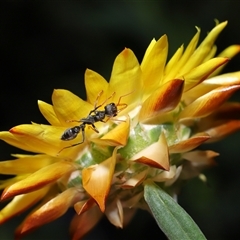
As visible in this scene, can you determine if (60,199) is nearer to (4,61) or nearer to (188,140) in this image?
(188,140)

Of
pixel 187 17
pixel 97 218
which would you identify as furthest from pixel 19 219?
pixel 97 218

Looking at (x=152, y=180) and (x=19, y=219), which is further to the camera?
(x=19, y=219)

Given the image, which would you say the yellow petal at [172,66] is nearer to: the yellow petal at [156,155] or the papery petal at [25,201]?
the yellow petal at [156,155]

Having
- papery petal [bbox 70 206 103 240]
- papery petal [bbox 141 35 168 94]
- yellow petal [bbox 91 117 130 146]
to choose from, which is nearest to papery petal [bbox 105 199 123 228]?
papery petal [bbox 70 206 103 240]

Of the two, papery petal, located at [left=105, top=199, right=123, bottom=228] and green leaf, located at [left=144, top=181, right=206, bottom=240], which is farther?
papery petal, located at [left=105, top=199, right=123, bottom=228]

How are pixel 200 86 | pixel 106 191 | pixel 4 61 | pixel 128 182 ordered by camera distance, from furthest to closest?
pixel 4 61 → pixel 200 86 → pixel 128 182 → pixel 106 191

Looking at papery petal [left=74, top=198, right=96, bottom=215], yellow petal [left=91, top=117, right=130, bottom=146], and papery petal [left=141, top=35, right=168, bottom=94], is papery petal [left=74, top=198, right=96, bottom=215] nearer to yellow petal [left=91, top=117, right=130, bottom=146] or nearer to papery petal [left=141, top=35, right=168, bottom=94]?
yellow petal [left=91, top=117, right=130, bottom=146]

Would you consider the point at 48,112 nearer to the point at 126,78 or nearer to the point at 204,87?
the point at 126,78
